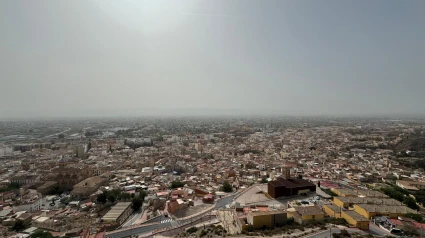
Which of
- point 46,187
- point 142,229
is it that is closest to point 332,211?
point 142,229

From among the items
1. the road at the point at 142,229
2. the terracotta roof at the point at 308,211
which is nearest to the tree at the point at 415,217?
the terracotta roof at the point at 308,211

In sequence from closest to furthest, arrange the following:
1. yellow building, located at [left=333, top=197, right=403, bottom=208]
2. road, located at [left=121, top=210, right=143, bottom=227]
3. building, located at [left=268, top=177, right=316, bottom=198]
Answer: yellow building, located at [left=333, top=197, right=403, bottom=208], road, located at [left=121, top=210, right=143, bottom=227], building, located at [left=268, top=177, right=316, bottom=198]

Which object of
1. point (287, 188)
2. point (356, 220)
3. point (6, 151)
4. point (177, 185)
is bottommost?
point (6, 151)

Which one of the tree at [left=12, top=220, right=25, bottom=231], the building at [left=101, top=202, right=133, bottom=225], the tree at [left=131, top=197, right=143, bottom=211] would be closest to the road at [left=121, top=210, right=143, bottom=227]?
the building at [left=101, top=202, right=133, bottom=225]

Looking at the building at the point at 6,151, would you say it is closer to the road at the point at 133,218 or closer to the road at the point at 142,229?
the road at the point at 133,218

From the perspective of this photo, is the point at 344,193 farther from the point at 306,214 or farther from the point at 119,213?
the point at 119,213

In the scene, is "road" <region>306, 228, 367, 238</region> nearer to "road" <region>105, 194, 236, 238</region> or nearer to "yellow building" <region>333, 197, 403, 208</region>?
"yellow building" <region>333, 197, 403, 208</region>

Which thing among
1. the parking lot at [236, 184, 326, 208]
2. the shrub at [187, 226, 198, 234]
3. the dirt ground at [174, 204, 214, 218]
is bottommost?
the dirt ground at [174, 204, 214, 218]
